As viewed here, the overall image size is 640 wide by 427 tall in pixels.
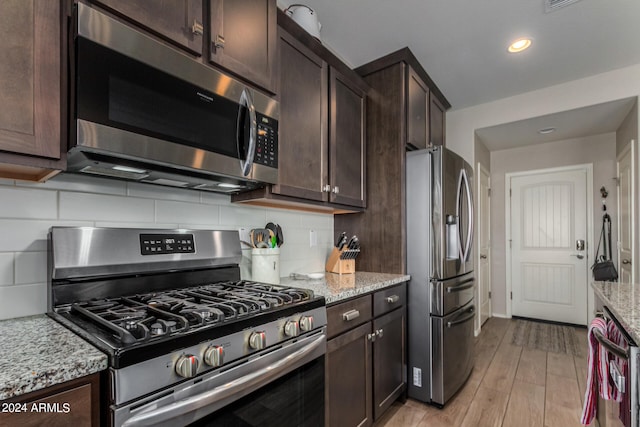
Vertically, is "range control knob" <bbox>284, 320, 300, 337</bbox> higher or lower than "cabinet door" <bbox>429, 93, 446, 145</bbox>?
lower

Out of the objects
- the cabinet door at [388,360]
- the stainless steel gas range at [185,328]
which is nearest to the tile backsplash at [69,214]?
the stainless steel gas range at [185,328]

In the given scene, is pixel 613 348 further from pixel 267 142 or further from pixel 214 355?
pixel 267 142

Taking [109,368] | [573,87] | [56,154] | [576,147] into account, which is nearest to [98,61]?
[56,154]

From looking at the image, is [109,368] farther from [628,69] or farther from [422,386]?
[628,69]

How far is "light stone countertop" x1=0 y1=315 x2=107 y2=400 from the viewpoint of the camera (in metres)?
0.63

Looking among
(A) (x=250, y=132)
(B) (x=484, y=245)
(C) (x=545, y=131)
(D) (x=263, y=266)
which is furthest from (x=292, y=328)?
(C) (x=545, y=131)

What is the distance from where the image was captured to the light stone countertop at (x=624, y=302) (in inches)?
39.9

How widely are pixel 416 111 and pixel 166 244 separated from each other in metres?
2.09

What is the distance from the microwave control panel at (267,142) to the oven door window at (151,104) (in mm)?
101

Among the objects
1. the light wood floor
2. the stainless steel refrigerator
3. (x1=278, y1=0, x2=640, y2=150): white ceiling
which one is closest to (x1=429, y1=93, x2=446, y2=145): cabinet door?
(x1=278, y1=0, x2=640, y2=150): white ceiling

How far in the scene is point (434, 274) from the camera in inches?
85.3

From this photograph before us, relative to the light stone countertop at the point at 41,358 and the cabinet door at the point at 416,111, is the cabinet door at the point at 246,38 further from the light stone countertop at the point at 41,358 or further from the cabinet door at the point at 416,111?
the cabinet door at the point at 416,111

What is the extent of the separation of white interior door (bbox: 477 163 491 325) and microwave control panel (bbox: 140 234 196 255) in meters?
3.50

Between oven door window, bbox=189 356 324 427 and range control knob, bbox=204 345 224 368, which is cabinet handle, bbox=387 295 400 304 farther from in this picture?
range control knob, bbox=204 345 224 368
